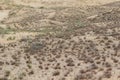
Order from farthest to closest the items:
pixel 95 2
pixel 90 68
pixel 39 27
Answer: pixel 95 2, pixel 39 27, pixel 90 68

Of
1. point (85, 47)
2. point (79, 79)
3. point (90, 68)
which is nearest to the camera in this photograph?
point (79, 79)

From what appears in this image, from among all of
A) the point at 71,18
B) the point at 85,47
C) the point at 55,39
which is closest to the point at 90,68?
the point at 85,47

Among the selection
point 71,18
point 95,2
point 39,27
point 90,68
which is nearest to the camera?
point 90,68

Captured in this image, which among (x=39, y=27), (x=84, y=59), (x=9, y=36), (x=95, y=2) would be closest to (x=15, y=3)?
(x=95, y=2)

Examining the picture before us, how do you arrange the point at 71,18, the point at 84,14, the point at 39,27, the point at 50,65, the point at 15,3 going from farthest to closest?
the point at 15,3
the point at 84,14
the point at 71,18
the point at 39,27
the point at 50,65

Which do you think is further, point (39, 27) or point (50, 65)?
point (39, 27)

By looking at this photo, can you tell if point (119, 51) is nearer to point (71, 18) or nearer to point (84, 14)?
point (71, 18)

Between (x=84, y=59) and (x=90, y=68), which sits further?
(x=84, y=59)

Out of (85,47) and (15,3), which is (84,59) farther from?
(15,3)

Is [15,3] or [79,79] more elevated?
[15,3]
